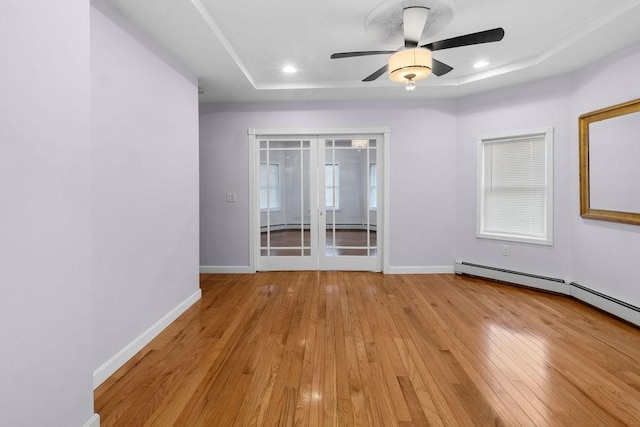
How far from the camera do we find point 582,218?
343 centimetres

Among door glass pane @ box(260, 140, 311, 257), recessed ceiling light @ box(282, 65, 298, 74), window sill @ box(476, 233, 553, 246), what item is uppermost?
recessed ceiling light @ box(282, 65, 298, 74)

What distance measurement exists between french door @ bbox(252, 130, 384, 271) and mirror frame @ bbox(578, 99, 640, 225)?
7.56ft

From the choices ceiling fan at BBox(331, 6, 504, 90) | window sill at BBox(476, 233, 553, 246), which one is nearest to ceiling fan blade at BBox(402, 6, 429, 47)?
ceiling fan at BBox(331, 6, 504, 90)

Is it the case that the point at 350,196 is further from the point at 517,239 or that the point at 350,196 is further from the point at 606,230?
the point at 606,230

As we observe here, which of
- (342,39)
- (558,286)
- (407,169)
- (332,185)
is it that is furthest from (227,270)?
(558,286)

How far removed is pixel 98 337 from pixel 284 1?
269 centimetres

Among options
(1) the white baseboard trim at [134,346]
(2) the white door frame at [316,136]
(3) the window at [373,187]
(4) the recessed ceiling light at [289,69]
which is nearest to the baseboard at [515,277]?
(2) the white door frame at [316,136]

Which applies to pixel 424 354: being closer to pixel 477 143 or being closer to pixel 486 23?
pixel 486 23

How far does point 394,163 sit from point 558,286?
2.50 metres

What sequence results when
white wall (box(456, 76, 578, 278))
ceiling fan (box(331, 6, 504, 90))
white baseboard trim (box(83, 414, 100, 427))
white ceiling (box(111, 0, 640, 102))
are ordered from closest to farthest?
1. white baseboard trim (box(83, 414, 100, 427))
2. ceiling fan (box(331, 6, 504, 90))
3. white ceiling (box(111, 0, 640, 102))
4. white wall (box(456, 76, 578, 278))

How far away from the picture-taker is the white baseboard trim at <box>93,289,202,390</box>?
1969mm

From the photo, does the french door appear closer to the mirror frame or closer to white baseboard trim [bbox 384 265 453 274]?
white baseboard trim [bbox 384 265 453 274]

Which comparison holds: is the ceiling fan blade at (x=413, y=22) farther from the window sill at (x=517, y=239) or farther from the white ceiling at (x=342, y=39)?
the window sill at (x=517, y=239)

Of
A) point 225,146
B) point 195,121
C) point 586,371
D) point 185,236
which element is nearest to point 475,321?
point 586,371
